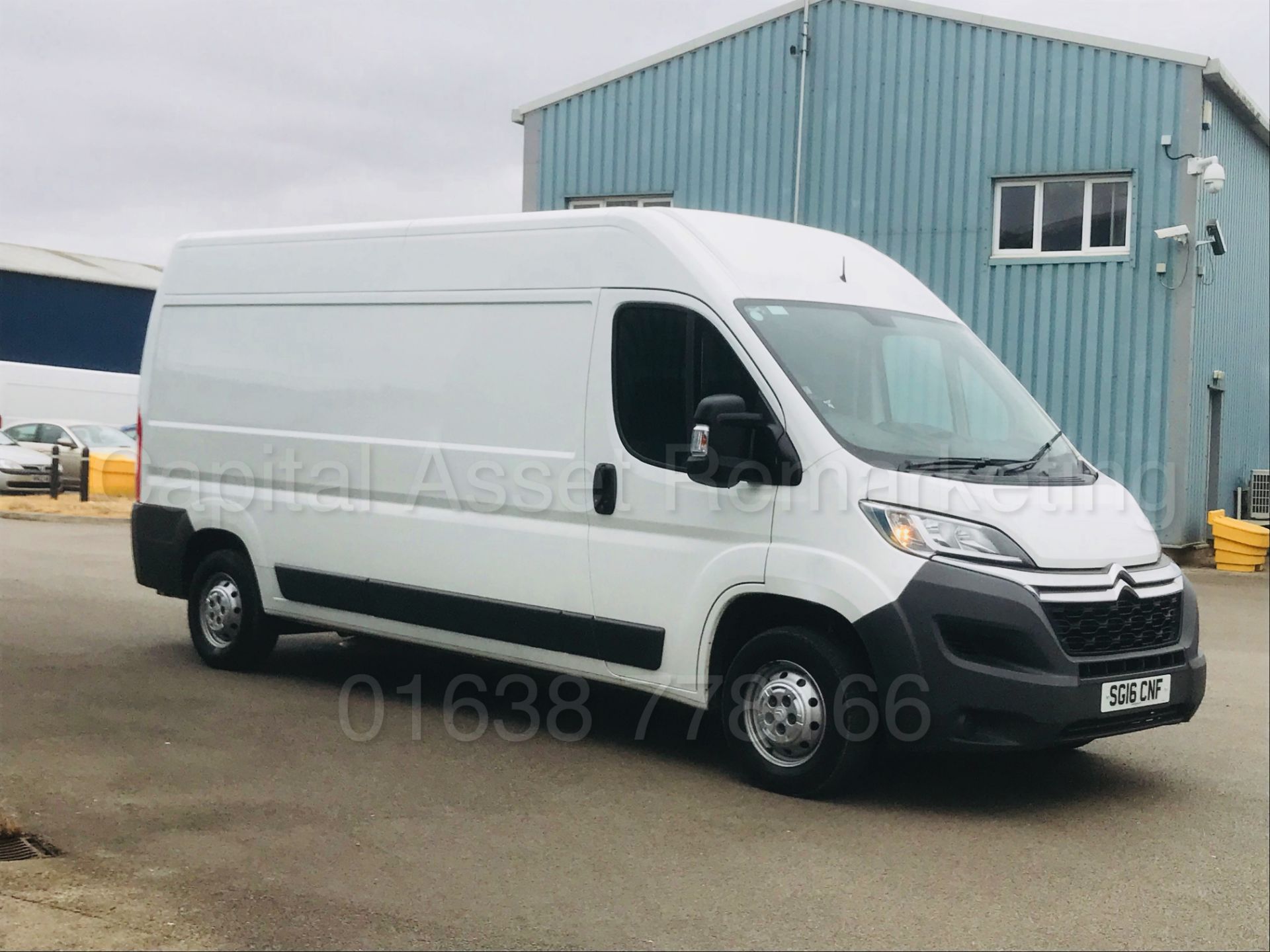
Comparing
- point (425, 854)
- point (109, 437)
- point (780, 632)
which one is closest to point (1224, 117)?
point (780, 632)

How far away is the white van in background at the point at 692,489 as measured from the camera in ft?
19.3

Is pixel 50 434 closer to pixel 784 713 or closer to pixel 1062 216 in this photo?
pixel 1062 216

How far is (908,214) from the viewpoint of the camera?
19734 millimetres

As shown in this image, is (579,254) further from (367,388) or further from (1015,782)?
(1015,782)

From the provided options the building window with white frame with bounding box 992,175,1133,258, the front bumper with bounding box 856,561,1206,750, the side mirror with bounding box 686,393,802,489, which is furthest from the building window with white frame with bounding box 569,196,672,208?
the front bumper with bounding box 856,561,1206,750

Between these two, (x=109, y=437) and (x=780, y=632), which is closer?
(x=780, y=632)

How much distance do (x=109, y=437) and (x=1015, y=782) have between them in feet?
75.7

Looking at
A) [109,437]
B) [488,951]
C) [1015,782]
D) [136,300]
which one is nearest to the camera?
[488,951]

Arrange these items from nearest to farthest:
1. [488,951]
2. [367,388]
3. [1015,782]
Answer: [488,951]
[1015,782]
[367,388]

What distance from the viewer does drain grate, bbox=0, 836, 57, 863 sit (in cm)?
507

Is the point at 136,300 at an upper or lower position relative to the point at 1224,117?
lower

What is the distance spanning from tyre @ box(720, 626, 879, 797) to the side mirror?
67cm

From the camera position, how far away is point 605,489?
6.82 metres

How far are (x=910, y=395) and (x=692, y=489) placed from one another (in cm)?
108
